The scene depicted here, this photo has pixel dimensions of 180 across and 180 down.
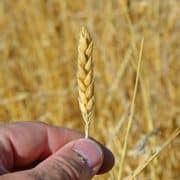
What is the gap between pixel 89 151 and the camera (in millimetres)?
1000

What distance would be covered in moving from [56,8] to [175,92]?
80 centimetres

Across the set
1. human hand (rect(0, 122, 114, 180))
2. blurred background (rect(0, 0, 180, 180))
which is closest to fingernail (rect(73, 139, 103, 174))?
human hand (rect(0, 122, 114, 180))

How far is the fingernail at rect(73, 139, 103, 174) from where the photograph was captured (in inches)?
39.3

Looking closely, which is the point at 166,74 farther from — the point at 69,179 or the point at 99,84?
the point at 69,179

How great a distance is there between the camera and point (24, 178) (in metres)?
0.89

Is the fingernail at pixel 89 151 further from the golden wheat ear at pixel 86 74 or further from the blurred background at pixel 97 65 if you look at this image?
the blurred background at pixel 97 65

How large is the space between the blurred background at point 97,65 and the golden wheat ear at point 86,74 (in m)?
0.72

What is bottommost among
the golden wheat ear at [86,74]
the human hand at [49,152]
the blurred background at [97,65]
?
the blurred background at [97,65]

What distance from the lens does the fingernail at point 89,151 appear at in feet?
3.27

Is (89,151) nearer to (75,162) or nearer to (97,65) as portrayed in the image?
(75,162)

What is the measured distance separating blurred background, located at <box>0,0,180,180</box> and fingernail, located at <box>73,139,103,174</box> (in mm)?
619

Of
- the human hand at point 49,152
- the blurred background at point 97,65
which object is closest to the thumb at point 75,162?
the human hand at point 49,152

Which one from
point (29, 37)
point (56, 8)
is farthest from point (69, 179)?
point (56, 8)

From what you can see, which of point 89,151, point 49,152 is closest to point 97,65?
point 49,152
